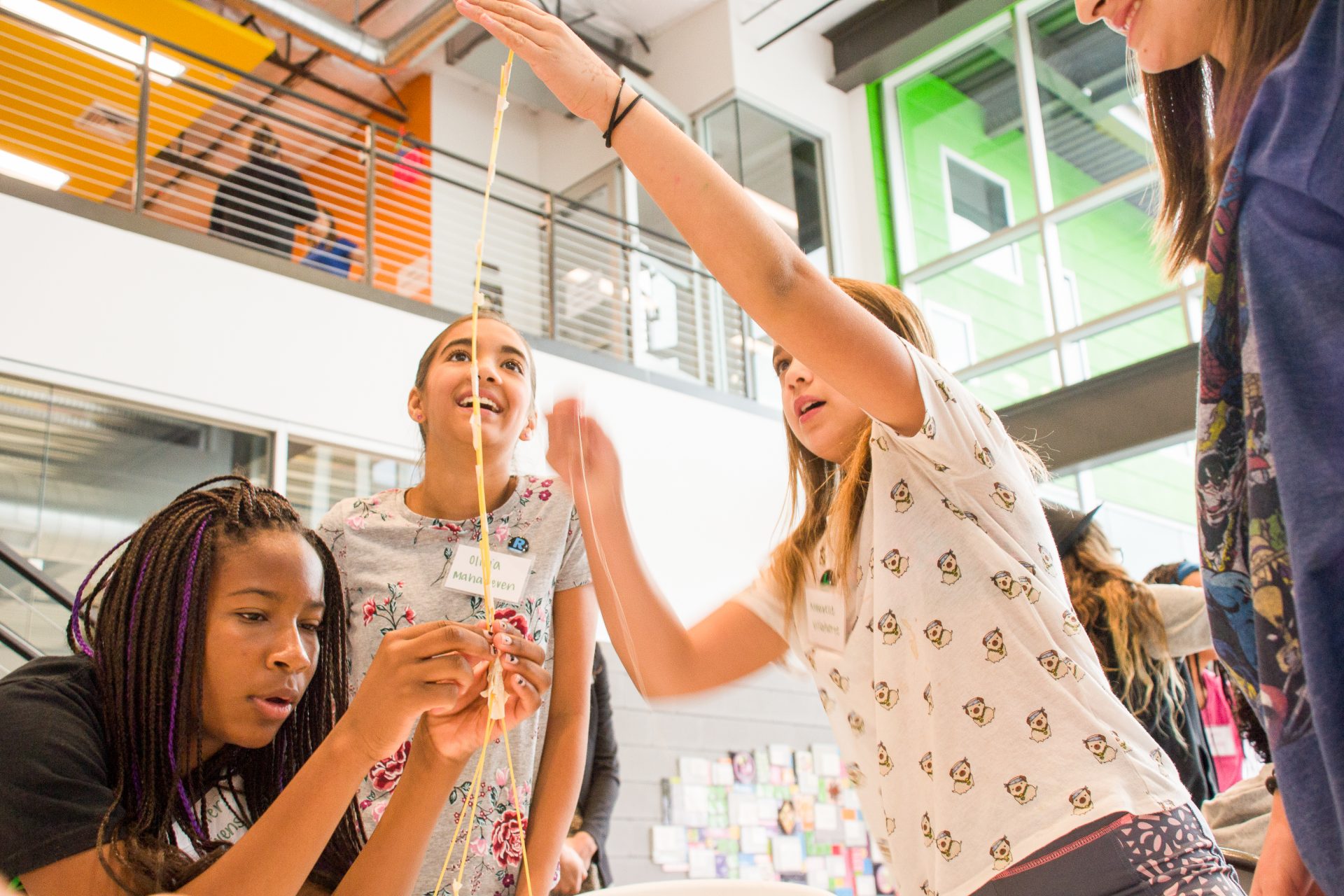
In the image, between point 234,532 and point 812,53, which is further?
point 812,53

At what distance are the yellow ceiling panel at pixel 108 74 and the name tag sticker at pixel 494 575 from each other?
494 cm

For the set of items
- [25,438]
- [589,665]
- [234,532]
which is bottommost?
[589,665]

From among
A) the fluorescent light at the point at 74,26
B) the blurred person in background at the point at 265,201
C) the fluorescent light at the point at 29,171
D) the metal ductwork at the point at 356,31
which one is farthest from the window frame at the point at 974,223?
the fluorescent light at the point at 29,171

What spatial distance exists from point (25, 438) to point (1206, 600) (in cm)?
426

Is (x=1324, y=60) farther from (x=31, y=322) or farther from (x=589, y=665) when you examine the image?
(x=31, y=322)

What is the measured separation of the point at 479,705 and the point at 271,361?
153 inches

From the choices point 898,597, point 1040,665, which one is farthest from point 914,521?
point 1040,665

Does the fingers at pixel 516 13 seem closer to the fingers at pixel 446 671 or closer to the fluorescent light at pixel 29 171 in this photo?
the fingers at pixel 446 671

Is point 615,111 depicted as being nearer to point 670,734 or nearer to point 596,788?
point 596,788

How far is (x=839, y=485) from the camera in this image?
4.38ft

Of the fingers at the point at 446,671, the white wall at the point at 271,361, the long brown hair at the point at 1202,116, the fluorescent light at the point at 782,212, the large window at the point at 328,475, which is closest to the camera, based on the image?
the long brown hair at the point at 1202,116

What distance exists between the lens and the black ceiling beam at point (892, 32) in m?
7.90

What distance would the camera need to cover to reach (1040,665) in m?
1.05

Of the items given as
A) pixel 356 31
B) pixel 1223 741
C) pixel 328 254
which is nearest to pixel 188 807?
pixel 1223 741
